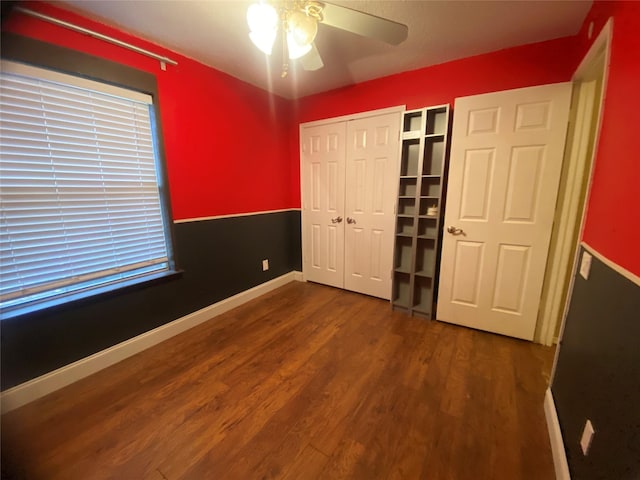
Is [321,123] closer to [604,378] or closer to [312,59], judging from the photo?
[312,59]

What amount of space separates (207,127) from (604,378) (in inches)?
116

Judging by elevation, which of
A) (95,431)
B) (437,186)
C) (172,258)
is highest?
(437,186)

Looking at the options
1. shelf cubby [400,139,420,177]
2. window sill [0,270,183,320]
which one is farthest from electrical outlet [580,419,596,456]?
window sill [0,270,183,320]

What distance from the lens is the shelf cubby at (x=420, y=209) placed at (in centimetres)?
233

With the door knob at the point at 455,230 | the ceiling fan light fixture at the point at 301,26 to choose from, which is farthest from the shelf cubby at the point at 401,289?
the ceiling fan light fixture at the point at 301,26

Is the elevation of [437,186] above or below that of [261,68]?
below

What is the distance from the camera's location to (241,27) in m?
1.78

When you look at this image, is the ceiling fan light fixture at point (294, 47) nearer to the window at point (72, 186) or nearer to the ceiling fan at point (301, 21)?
the ceiling fan at point (301, 21)

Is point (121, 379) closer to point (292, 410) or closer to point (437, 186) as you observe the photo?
point (292, 410)

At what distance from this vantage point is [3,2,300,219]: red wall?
1678 millimetres

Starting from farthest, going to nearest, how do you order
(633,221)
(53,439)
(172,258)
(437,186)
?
1. (437,186)
2. (172,258)
3. (53,439)
4. (633,221)

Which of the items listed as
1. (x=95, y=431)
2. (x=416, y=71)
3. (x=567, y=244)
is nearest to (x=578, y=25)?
(x=416, y=71)

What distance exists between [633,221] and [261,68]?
2.68m

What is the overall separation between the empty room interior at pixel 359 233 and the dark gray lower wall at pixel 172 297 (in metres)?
0.02
